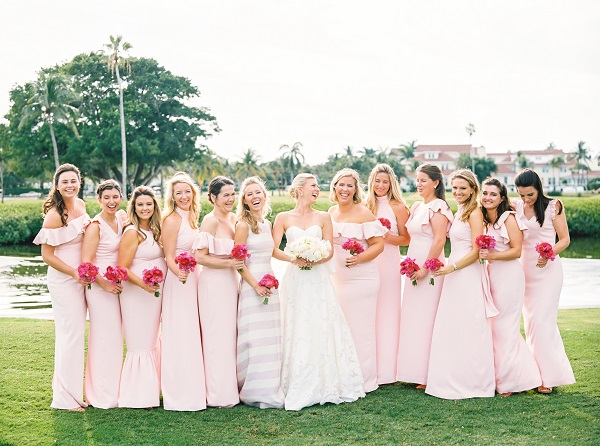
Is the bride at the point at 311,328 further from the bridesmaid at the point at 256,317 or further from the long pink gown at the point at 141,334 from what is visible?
the long pink gown at the point at 141,334

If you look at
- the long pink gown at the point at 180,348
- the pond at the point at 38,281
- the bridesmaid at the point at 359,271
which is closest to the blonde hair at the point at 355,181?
the bridesmaid at the point at 359,271

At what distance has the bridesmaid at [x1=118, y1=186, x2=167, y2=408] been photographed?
6875mm

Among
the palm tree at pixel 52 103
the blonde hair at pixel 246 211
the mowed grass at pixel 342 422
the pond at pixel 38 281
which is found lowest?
the pond at pixel 38 281

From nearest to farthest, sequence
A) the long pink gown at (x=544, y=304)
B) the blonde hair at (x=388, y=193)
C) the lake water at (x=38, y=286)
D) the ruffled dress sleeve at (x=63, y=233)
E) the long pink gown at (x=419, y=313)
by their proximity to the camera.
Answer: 1. the ruffled dress sleeve at (x=63, y=233)
2. the long pink gown at (x=544, y=304)
3. the long pink gown at (x=419, y=313)
4. the blonde hair at (x=388, y=193)
5. the lake water at (x=38, y=286)

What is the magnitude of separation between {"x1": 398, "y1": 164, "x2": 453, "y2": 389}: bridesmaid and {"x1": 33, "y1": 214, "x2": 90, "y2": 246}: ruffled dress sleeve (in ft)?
12.4

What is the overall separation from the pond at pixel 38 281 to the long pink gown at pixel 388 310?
9088 millimetres

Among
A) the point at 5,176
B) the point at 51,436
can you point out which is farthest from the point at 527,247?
the point at 5,176

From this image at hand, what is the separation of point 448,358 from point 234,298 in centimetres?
260

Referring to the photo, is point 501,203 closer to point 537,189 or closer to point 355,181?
point 537,189

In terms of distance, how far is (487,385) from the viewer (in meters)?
7.38

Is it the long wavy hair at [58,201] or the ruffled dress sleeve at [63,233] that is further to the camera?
the long wavy hair at [58,201]

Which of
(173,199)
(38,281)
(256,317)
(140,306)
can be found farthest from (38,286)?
(256,317)

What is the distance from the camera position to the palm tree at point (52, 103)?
44.9 metres

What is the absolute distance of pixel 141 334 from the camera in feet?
22.7
